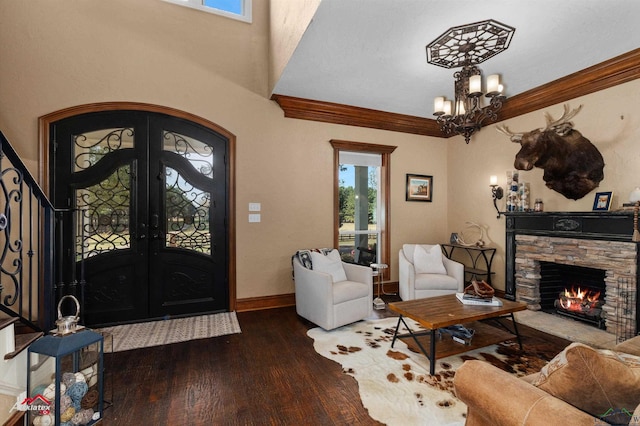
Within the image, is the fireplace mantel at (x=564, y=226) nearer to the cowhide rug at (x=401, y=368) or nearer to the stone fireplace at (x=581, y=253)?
the stone fireplace at (x=581, y=253)

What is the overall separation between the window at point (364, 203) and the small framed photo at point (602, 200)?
2.64 meters

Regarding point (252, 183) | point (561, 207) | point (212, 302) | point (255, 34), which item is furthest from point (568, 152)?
point (212, 302)

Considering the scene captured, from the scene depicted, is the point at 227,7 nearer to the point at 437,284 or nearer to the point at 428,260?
the point at 428,260

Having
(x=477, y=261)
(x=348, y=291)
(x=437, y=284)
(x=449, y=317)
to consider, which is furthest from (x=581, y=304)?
(x=348, y=291)

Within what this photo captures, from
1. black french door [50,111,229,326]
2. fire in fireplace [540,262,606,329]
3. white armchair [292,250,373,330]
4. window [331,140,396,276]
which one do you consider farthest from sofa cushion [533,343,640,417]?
window [331,140,396,276]

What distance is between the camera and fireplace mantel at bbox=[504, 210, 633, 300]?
3.14 metres

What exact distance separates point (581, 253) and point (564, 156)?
3.83 feet

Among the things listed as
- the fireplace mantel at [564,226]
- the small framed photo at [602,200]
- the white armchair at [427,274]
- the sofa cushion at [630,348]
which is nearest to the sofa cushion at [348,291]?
the white armchair at [427,274]

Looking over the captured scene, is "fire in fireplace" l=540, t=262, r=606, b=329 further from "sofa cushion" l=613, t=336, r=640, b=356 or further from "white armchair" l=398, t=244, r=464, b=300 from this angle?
"sofa cushion" l=613, t=336, r=640, b=356

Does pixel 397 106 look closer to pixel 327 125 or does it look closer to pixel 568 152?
pixel 327 125

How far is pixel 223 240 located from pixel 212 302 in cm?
85

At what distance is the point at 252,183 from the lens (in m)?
4.20

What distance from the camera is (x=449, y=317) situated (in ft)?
8.29

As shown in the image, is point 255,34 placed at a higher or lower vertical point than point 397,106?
higher
